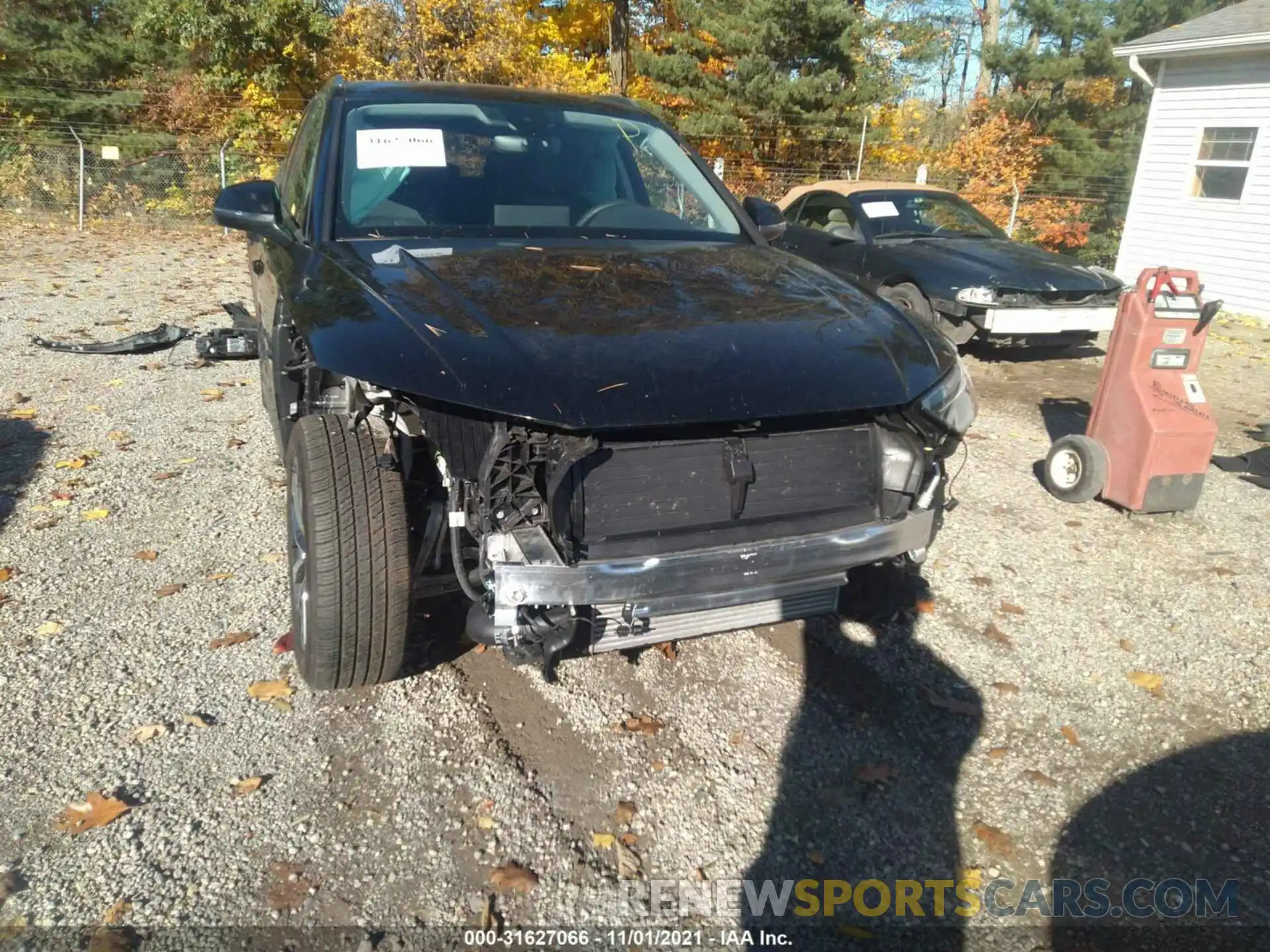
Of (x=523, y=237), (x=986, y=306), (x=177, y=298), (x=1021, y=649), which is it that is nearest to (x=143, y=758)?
(x=523, y=237)

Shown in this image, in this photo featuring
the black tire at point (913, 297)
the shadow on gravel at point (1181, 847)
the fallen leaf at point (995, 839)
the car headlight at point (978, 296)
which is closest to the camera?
the shadow on gravel at point (1181, 847)

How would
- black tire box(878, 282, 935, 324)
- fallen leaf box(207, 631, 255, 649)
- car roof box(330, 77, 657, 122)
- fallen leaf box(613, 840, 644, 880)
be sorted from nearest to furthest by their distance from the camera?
fallen leaf box(613, 840, 644, 880) → fallen leaf box(207, 631, 255, 649) → car roof box(330, 77, 657, 122) → black tire box(878, 282, 935, 324)

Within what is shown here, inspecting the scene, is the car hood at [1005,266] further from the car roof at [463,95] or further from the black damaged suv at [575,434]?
the black damaged suv at [575,434]

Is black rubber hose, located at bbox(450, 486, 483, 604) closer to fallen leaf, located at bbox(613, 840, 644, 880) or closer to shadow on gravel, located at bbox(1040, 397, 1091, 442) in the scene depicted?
fallen leaf, located at bbox(613, 840, 644, 880)

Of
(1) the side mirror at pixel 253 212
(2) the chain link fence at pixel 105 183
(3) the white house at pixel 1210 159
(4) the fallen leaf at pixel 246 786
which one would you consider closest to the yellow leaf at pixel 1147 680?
(4) the fallen leaf at pixel 246 786

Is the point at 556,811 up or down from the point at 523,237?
down

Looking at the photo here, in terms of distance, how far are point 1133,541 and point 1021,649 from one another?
5.07 feet

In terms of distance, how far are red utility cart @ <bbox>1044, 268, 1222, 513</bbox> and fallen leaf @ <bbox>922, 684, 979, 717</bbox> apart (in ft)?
7.59

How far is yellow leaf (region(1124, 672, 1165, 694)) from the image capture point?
3.32 meters

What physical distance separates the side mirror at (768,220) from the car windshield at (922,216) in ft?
17.4

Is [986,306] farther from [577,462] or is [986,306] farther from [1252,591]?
[577,462]

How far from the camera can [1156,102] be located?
46.4 ft

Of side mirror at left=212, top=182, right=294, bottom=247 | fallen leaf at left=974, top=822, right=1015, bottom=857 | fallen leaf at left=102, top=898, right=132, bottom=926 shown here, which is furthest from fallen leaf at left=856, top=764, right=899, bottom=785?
side mirror at left=212, top=182, right=294, bottom=247

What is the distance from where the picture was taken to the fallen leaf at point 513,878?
2.32m
